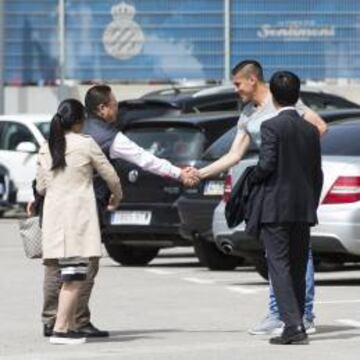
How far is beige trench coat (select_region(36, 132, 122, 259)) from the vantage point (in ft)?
38.1

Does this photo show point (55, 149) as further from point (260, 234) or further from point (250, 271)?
point (250, 271)

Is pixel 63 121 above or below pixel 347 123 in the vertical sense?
above

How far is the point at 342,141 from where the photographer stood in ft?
51.9

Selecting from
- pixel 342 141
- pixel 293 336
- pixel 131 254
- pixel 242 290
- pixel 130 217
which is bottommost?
pixel 131 254

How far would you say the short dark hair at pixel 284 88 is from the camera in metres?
11.7

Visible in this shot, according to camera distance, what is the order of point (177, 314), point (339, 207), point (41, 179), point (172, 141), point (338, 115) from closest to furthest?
point (41, 179) < point (177, 314) < point (339, 207) < point (338, 115) < point (172, 141)

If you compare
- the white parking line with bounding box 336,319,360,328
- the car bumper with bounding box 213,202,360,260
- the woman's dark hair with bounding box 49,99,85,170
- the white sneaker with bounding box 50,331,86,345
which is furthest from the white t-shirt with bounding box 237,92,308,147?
the car bumper with bounding box 213,202,360,260

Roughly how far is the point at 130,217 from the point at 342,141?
3262 millimetres

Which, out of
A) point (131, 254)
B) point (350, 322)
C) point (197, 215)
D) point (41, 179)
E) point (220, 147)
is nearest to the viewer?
point (41, 179)

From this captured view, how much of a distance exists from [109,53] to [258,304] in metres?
23.5

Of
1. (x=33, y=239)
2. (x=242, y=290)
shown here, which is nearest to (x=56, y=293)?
(x=33, y=239)

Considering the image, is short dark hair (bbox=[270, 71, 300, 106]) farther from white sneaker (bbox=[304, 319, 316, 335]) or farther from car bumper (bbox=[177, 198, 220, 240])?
car bumper (bbox=[177, 198, 220, 240])

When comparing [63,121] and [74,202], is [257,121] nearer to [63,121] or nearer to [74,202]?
[63,121]

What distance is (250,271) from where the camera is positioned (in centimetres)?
1797
